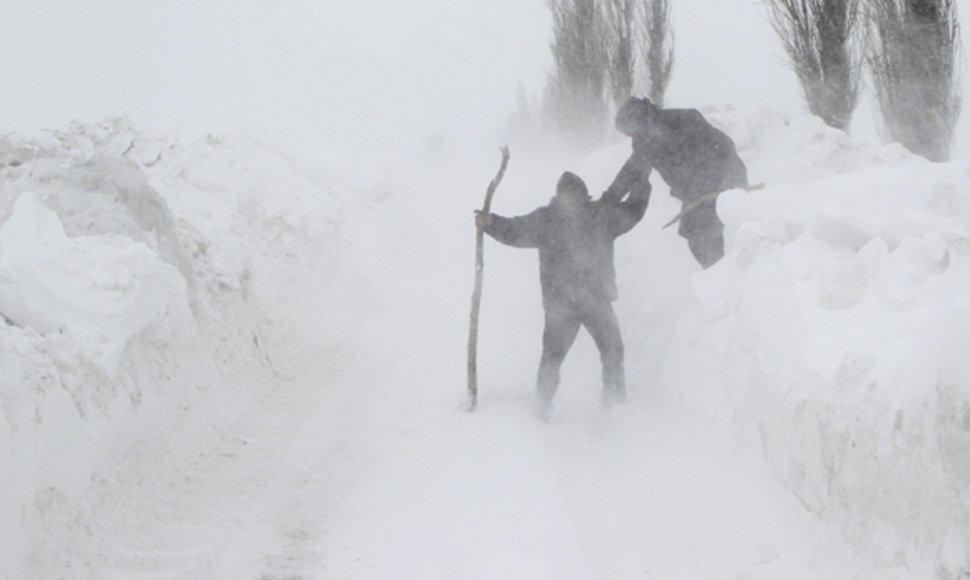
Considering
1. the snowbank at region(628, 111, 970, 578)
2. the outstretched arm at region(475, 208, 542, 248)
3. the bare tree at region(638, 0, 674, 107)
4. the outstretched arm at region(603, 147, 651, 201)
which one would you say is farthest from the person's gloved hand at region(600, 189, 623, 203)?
the bare tree at region(638, 0, 674, 107)

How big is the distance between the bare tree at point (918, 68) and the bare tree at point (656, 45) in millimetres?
9764

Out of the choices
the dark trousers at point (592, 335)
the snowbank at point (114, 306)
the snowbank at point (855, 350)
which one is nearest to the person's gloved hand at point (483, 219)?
the dark trousers at point (592, 335)

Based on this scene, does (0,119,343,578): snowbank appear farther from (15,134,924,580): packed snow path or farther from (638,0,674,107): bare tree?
(638,0,674,107): bare tree

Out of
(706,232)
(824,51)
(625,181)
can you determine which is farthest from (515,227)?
(824,51)

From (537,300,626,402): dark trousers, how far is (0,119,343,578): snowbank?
254 centimetres

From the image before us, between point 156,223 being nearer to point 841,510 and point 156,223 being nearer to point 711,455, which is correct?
point 711,455

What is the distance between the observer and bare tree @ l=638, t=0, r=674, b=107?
22.0 metres

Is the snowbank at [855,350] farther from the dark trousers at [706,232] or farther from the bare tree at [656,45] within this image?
the bare tree at [656,45]

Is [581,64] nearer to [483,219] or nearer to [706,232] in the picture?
[706,232]

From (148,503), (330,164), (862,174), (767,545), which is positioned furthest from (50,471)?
(330,164)

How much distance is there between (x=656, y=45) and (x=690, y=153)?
50.5 ft

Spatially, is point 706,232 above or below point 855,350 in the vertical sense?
below

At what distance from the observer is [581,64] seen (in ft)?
77.5

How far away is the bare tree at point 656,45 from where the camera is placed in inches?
866
